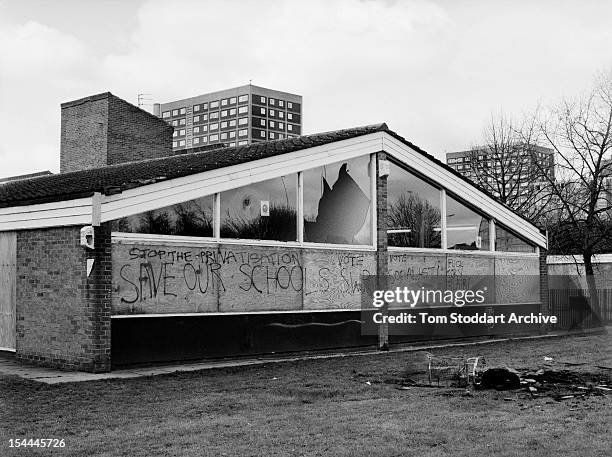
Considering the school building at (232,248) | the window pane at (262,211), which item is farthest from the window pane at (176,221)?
the window pane at (262,211)

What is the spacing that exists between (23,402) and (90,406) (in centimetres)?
97

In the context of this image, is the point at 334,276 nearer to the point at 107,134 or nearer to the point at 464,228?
the point at 464,228

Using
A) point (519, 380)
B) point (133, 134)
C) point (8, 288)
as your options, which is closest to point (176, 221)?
point (8, 288)

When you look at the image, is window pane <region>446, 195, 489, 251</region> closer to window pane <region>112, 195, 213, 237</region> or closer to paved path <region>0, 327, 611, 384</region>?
paved path <region>0, 327, 611, 384</region>

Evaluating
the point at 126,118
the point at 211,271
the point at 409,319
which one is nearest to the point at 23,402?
the point at 211,271

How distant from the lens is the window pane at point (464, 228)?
65.4 feet

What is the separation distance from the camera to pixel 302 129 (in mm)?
148875

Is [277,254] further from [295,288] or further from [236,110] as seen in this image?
[236,110]

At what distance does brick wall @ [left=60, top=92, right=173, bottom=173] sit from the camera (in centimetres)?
2794

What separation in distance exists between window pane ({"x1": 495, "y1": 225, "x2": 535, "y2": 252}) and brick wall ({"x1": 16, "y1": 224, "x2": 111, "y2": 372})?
12.1 meters

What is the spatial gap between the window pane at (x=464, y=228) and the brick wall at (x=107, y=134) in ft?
42.8

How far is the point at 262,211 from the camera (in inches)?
623

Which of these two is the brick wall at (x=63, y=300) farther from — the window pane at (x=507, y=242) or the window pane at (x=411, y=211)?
the window pane at (x=507, y=242)

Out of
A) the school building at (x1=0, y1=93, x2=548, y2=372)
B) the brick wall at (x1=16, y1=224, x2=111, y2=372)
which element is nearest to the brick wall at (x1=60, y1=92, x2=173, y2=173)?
the school building at (x1=0, y1=93, x2=548, y2=372)
